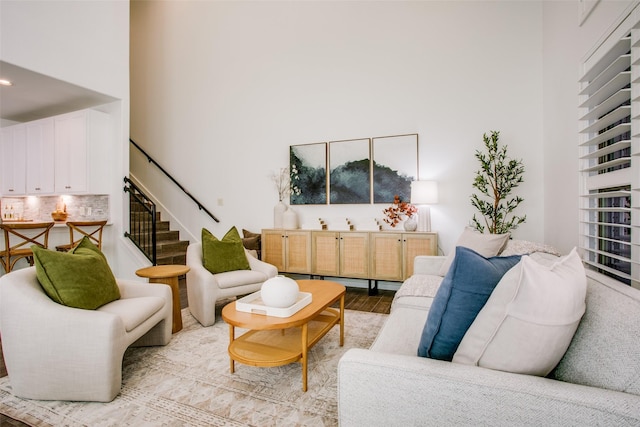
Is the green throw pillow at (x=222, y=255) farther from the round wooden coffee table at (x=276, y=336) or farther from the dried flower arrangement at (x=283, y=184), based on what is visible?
the dried flower arrangement at (x=283, y=184)

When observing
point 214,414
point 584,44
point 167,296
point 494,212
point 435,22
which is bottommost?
point 214,414

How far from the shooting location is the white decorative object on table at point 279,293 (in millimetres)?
2141

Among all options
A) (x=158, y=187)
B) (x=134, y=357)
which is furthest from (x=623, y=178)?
(x=158, y=187)

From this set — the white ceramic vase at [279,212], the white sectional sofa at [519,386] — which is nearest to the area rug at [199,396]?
the white sectional sofa at [519,386]

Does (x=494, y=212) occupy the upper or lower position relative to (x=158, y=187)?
lower

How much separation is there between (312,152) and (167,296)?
3054mm

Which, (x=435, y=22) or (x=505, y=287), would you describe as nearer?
(x=505, y=287)

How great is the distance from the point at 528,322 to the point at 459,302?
217mm

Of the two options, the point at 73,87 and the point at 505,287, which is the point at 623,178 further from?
the point at 73,87

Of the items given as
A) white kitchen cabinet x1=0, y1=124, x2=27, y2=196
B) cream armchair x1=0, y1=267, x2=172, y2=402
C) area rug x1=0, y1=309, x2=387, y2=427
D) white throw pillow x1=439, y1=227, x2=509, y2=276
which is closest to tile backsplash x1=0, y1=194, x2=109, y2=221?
white kitchen cabinet x1=0, y1=124, x2=27, y2=196

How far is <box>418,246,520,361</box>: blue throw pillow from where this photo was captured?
1.17 meters

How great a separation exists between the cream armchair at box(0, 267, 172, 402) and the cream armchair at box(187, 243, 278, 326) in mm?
1182

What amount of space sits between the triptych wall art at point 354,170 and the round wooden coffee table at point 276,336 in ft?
7.57

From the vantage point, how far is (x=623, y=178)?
2.08m
